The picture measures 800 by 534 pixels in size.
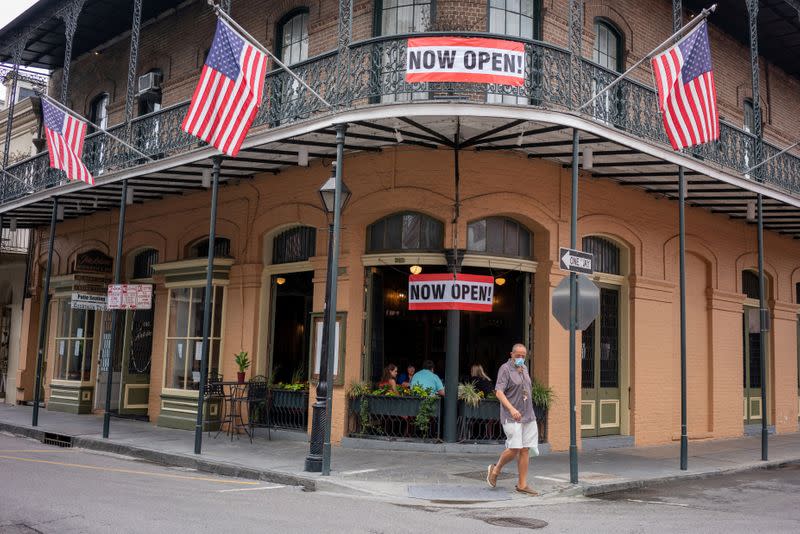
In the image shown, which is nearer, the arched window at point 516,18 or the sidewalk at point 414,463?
the sidewalk at point 414,463

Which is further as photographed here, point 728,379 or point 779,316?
point 779,316

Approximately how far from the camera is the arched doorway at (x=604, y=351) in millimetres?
14336

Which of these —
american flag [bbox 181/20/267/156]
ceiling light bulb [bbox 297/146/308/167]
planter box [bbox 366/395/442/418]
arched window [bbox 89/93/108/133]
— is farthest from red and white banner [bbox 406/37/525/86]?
arched window [bbox 89/93/108/133]

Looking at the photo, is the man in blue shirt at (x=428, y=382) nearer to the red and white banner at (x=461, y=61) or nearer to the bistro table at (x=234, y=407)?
the bistro table at (x=234, y=407)

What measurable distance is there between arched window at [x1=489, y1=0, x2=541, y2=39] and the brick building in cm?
3

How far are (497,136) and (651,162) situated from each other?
2.83 meters

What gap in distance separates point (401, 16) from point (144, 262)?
9.29 meters

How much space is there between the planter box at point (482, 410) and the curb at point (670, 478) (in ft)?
8.72

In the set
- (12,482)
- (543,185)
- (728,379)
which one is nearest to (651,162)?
(543,185)

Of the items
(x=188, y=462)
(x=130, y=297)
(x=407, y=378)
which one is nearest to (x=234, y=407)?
(x=188, y=462)

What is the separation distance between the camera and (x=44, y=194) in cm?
1748

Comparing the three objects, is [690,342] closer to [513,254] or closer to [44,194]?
[513,254]

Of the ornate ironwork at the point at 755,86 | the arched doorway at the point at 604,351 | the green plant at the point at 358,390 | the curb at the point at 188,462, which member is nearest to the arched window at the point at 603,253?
the arched doorway at the point at 604,351

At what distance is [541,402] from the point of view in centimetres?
1283
